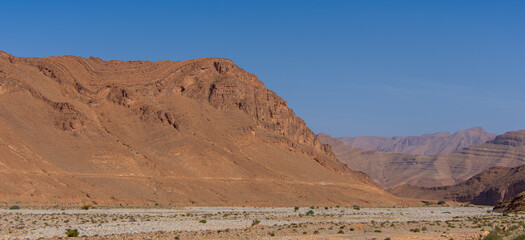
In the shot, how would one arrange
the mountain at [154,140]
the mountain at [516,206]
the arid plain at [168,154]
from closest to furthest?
the arid plain at [168,154] → the mountain at [516,206] → the mountain at [154,140]

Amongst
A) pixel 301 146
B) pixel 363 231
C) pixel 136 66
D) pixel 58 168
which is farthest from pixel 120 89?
pixel 363 231

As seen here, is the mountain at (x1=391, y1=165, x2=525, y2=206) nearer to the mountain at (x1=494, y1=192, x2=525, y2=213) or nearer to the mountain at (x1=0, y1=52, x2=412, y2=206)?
the mountain at (x1=0, y1=52, x2=412, y2=206)

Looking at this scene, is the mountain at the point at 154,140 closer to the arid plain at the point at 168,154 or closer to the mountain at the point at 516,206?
the arid plain at the point at 168,154

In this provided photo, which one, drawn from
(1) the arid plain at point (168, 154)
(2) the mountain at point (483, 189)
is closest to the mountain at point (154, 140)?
(1) the arid plain at point (168, 154)

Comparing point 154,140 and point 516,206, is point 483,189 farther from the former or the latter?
point 154,140

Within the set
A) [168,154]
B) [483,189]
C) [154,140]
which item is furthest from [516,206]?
[483,189]

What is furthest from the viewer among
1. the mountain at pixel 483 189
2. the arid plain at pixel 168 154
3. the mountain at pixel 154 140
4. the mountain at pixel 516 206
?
the mountain at pixel 483 189

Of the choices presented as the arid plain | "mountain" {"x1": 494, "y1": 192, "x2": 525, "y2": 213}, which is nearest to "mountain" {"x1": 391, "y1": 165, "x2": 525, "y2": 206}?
A: the arid plain
